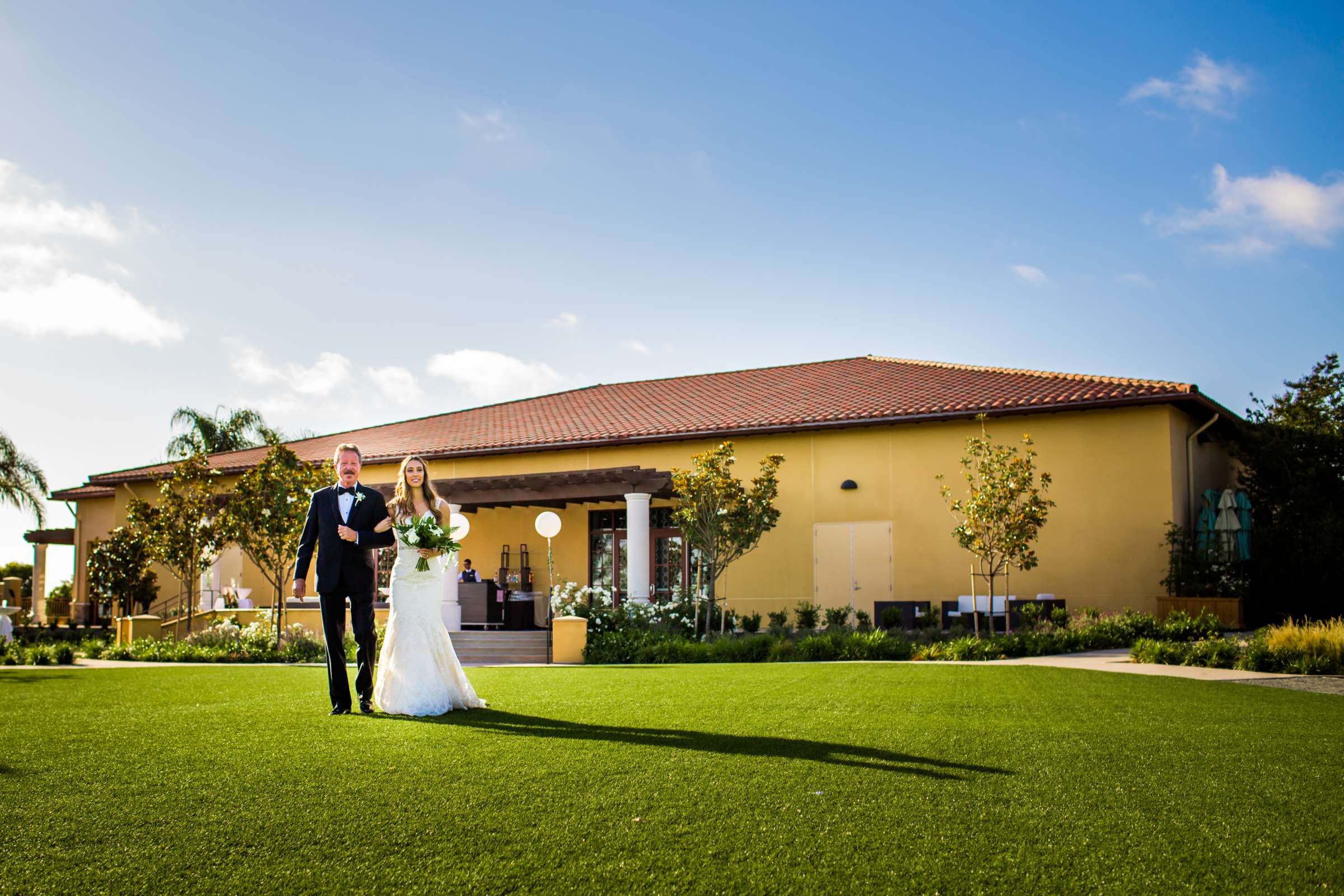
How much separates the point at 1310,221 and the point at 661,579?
558 inches

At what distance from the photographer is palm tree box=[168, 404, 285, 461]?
1471 inches

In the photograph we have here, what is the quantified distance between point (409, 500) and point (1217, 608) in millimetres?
13003

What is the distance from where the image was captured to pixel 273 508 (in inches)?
661

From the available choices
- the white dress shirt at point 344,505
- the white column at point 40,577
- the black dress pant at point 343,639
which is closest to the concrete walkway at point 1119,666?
the black dress pant at point 343,639

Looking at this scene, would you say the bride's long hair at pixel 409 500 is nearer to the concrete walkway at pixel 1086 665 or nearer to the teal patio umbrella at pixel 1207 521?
the concrete walkway at pixel 1086 665

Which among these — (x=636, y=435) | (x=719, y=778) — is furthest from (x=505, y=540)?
(x=719, y=778)

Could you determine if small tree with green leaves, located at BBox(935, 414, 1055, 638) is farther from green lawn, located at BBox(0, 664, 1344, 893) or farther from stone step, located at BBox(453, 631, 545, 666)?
stone step, located at BBox(453, 631, 545, 666)

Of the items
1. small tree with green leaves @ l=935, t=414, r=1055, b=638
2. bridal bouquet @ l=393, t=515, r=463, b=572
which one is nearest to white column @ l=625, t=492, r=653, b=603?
small tree with green leaves @ l=935, t=414, r=1055, b=638

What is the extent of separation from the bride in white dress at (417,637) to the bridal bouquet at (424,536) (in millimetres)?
38

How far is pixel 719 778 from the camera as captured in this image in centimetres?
449

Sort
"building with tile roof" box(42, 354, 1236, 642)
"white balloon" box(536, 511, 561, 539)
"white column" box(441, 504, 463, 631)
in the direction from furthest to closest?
"white column" box(441, 504, 463, 631) < "white balloon" box(536, 511, 561, 539) < "building with tile roof" box(42, 354, 1236, 642)

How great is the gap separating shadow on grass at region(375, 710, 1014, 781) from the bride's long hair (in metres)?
1.54

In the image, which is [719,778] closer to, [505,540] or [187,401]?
[505,540]

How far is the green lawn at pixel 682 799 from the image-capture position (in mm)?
3148
